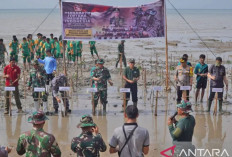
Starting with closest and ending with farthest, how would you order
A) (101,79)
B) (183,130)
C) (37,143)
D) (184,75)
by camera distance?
1. (37,143)
2. (183,130)
3. (101,79)
4. (184,75)

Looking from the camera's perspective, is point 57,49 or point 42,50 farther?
point 57,49

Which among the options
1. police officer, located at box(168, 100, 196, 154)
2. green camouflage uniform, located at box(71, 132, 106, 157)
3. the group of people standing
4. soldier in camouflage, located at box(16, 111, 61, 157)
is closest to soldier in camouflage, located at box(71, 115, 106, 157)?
green camouflage uniform, located at box(71, 132, 106, 157)

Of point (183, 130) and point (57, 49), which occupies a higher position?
point (57, 49)

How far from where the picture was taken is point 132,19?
12.2 m

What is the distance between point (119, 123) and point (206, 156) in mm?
2959

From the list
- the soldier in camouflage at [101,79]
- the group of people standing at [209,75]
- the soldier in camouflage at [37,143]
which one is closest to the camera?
the soldier in camouflage at [37,143]

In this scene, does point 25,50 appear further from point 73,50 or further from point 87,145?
point 87,145

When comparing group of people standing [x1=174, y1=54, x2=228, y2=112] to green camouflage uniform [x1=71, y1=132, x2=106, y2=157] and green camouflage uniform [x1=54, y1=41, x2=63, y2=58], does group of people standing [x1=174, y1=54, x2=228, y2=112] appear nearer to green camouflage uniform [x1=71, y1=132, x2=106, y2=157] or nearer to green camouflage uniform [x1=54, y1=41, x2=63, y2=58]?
green camouflage uniform [x1=71, y1=132, x2=106, y2=157]

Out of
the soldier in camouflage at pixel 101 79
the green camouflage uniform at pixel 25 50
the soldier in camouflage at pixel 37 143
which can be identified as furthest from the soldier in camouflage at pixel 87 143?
the green camouflage uniform at pixel 25 50

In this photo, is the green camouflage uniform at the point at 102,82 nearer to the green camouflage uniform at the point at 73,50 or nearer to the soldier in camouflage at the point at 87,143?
the soldier in camouflage at the point at 87,143

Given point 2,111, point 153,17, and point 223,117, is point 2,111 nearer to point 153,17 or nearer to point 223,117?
point 153,17

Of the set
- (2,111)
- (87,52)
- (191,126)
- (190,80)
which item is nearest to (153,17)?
(190,80)

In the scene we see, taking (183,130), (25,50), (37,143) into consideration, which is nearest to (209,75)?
(183,130)

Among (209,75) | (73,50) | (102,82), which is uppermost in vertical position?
(73,50)
